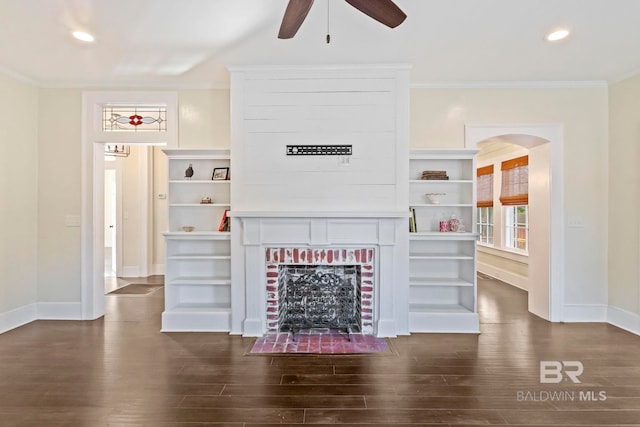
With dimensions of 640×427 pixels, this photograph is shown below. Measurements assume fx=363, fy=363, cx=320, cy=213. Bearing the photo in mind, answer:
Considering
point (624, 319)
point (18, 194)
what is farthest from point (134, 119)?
point (624, 319)

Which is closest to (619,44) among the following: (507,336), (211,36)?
(507,336)

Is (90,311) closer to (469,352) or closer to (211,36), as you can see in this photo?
(211,36)

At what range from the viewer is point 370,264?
3.75 metres

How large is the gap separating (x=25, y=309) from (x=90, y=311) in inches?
26.4

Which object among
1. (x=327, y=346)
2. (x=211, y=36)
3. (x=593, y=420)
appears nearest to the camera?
(x=593, y=420)

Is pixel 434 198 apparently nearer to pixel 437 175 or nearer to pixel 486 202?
pixel 437 175

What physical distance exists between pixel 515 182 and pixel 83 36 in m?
6.17

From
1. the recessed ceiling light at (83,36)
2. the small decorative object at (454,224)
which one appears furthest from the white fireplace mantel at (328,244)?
the recessed ceiling light at (83,36)

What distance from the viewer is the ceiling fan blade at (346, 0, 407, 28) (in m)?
2.05

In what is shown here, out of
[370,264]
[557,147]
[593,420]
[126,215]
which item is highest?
[557,147]

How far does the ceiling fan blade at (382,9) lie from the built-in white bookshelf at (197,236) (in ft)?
7.72

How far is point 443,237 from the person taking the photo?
12.8 feet

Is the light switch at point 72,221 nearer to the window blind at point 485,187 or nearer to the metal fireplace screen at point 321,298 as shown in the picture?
the metal fireplace screen at point 321,298

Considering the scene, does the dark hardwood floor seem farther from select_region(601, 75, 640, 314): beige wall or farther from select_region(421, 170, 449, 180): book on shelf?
select_region(421, 170, 449, 180): book on shelf
